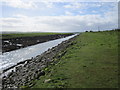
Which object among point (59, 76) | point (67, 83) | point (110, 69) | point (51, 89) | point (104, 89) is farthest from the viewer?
point (110, 69)

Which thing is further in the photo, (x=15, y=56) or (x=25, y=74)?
(x=15, y=56)

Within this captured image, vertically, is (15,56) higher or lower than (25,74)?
lower

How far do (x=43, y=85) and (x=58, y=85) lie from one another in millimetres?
1153

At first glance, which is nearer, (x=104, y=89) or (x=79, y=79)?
(x=104, y=89)

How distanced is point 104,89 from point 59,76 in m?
3.86

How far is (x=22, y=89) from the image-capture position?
10156mm

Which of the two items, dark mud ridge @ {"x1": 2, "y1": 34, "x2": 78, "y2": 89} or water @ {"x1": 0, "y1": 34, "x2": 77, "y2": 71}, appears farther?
water @ {"x1": 0, "y1": 34, "x2": 77, "y2": 71}

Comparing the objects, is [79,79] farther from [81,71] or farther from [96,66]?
[96,66]

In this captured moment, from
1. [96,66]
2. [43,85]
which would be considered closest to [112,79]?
[96,66]

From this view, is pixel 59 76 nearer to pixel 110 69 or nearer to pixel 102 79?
pixel 102 79

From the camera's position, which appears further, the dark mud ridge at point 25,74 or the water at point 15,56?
the water at point 15,56

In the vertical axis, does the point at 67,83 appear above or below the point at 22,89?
above

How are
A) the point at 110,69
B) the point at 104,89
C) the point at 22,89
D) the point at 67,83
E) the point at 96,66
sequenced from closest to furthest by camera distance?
the point at 104,89 → the point at 67,83 → the point at 22,89 → the point at 110,69 → the point at 96,66

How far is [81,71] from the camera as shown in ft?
37.7
